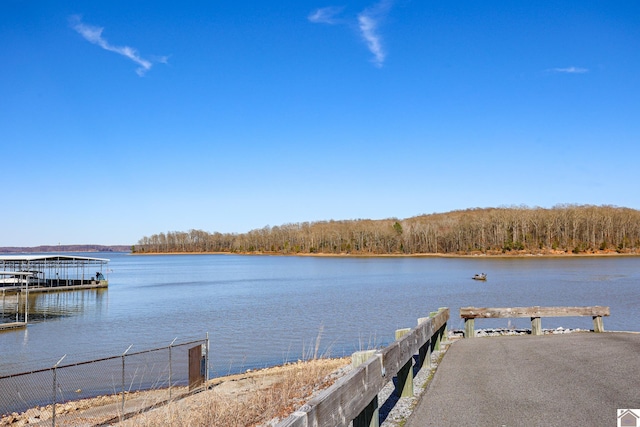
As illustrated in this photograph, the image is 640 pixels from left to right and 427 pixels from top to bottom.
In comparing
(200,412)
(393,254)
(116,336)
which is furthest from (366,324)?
(393,254)

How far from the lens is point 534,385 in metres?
8.15

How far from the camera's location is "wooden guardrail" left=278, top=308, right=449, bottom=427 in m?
4.05

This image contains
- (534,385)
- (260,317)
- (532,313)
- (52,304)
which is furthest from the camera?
(52,304)

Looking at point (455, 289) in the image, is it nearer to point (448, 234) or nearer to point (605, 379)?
point (605, 379)

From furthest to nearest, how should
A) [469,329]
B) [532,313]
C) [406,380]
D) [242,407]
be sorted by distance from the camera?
1. [469,329]
2. [532,313]
3. [242,407]
4. [406,380]

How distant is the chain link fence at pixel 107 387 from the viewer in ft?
46.5

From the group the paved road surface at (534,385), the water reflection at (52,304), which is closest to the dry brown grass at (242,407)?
the paved road surface at (534,385)

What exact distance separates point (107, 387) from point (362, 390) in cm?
1656

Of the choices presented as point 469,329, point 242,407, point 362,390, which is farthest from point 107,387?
point 362,390

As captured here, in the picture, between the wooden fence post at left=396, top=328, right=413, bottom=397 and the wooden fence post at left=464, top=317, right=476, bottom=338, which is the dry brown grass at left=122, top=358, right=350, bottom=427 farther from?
the wooden fence post at left=464, top=317, right=476, bottom=338

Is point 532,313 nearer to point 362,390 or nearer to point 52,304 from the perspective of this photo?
point 362,390

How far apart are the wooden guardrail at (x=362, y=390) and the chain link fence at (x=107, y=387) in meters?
6.89

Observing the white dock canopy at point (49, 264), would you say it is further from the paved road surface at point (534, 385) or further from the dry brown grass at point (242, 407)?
the paved road surface at point (534, 385)

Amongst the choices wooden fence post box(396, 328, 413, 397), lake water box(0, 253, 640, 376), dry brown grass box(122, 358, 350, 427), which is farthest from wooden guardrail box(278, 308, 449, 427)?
lake water box(0, 253, 640, 376)
